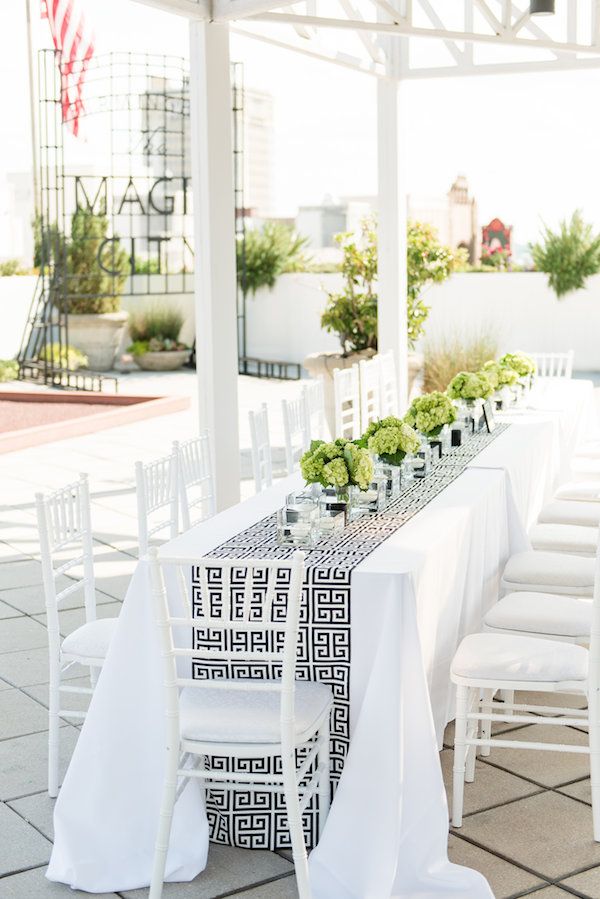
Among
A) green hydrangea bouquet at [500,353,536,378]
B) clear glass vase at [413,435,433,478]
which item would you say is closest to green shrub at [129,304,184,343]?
green hydrangea bouquet at [500,353,536,378]

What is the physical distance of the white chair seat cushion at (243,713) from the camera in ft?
8.98

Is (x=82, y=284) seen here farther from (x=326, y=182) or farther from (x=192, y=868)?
(x=326, y=182)

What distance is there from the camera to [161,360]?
15555 millimetres

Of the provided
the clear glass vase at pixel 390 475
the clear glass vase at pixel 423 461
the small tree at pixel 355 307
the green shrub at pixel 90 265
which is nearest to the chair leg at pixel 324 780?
the clear glass vase at pixel 390 475

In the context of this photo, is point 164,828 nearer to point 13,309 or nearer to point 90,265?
point 90,265

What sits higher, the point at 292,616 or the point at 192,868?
the point at 292,616

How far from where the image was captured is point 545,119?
26344 millimetres

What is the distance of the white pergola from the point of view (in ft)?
18.3

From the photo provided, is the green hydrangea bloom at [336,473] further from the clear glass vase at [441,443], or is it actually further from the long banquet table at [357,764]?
the clear glass vase at [441,443]

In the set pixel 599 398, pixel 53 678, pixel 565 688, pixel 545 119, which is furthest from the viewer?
pixel 545 119

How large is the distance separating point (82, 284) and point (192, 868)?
13.2 m

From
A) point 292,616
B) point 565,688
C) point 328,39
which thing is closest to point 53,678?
point 292,616

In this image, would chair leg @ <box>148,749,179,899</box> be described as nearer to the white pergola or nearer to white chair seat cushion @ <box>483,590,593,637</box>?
white chair seat cushion @ <box>483,590,593,637</box>

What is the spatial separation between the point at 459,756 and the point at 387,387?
4972mm
